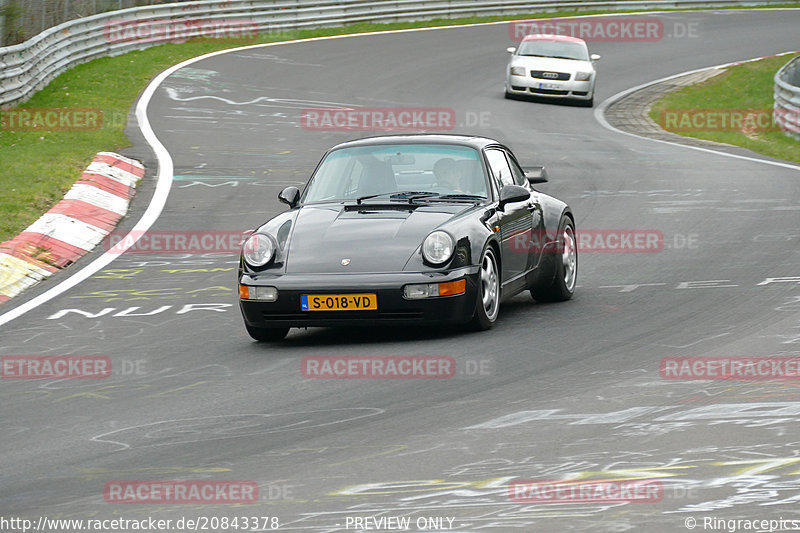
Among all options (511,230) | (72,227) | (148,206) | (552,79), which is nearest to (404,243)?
(511,230)

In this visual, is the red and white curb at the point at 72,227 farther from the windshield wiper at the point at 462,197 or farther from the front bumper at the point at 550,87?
the front bumper at the point at 550,87

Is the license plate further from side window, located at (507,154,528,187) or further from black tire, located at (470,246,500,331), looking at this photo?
side window, located at (507,154,528,187)

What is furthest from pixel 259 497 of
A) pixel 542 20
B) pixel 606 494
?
pixel 542 20

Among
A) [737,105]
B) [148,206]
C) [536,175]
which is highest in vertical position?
[536,175]

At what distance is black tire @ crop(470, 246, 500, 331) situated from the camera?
8.85 m

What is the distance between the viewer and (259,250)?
8938mm

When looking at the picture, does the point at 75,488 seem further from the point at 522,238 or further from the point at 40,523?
the point at 522,238

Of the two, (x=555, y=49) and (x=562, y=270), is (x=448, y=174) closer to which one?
(x=562, y=270)

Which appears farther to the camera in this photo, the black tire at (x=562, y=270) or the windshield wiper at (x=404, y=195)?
the black tire at (x=562, y=270)

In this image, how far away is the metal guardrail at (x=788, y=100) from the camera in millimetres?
22906

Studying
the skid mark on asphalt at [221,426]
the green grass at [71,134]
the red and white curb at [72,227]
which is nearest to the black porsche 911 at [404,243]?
the skid mark on asphalt at [221,426]

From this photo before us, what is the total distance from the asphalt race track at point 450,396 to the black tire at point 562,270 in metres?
0.15

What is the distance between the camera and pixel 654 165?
62.8ft

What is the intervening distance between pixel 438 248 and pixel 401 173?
1.27 m
